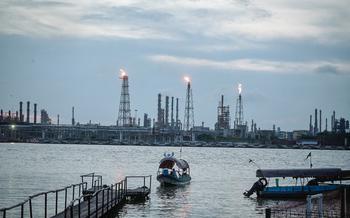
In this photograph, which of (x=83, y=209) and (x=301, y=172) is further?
(x=301, y=172)

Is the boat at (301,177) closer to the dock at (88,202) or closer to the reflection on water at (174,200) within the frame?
the reflection on water at (174,200)

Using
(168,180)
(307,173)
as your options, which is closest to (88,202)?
(307,173)

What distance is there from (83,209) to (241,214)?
13809 mm

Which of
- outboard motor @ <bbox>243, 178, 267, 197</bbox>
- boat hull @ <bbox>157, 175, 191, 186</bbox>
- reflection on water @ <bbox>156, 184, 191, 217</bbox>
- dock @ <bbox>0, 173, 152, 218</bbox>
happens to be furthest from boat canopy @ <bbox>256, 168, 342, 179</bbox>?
boat hull @ <bbox>157, 175, 191, 186</bbox>

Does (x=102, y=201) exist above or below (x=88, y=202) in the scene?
below

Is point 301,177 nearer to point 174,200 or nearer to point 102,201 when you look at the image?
point 174,200

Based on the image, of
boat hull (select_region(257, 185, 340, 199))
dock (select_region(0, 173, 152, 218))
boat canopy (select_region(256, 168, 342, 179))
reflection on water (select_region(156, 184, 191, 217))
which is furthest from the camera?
boat hull (select_region(257, 185, 340, 199))

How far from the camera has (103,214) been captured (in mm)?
34406

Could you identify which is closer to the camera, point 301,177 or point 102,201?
point 102,201

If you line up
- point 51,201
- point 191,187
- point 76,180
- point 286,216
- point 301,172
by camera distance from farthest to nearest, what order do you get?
point 76,180
point 191,187
point 301,172
point 51,201
point 286,216

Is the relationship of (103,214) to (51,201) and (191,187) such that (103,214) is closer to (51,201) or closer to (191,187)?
(51,201)

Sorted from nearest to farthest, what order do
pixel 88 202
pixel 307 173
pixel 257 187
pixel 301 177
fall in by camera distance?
pixel 88 202, pixel 301 177, pixel 307 173, pixel 257 187

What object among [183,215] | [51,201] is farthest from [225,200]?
[51,201]

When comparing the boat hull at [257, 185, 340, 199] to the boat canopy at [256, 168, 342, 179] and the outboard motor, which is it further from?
the boat canopy at [256, 168, 342, 179]
